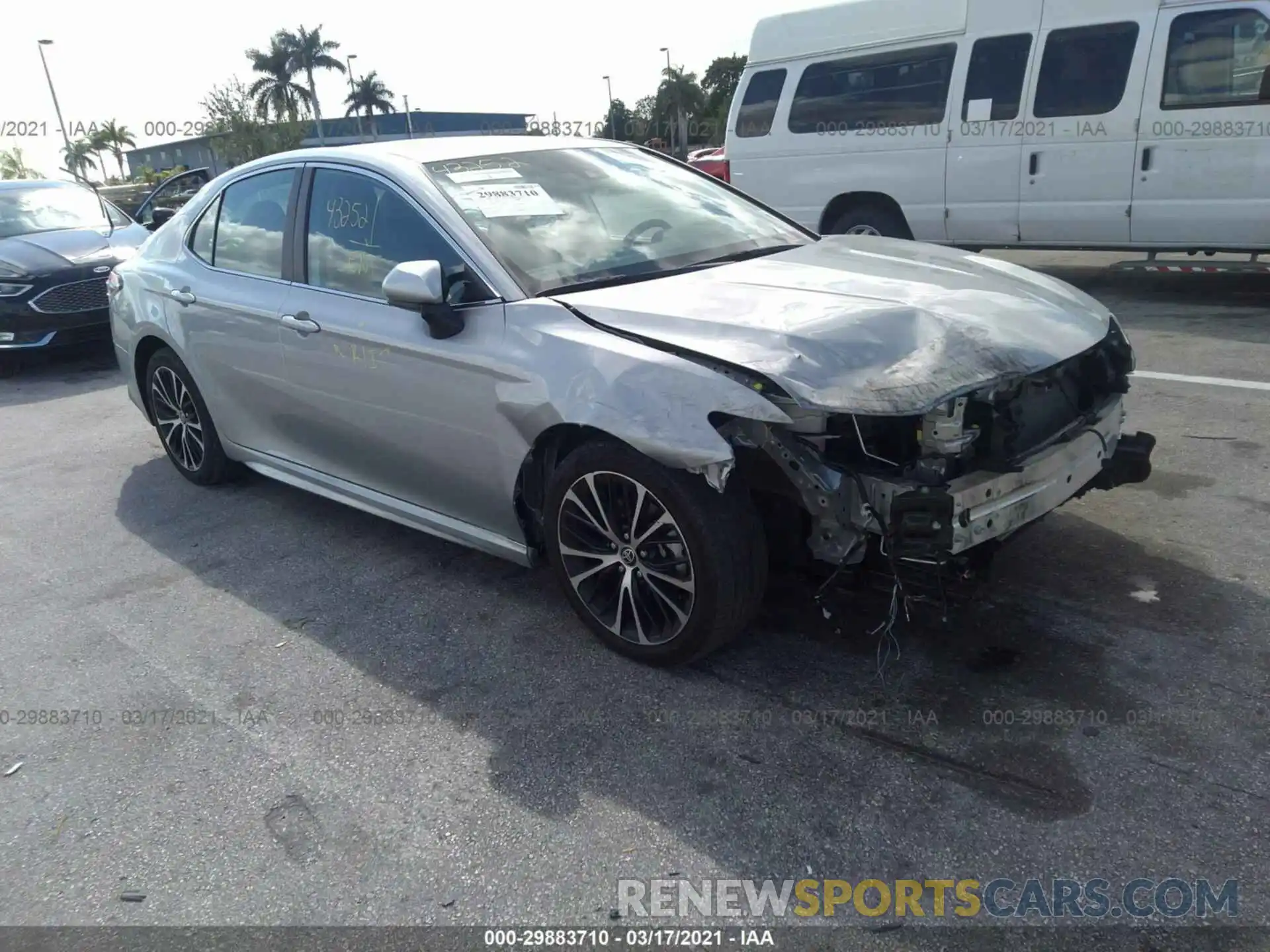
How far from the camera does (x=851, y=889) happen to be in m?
2.30

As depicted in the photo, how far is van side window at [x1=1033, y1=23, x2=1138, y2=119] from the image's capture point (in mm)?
7859

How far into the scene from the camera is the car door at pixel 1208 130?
7.27 metres

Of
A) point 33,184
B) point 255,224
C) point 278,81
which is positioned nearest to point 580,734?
point 255,224

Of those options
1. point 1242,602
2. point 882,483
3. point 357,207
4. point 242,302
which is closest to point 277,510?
point 242,302

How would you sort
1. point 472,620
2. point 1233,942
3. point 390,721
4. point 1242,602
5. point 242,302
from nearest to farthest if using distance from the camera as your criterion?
point 1233,942, point 390,721, point 1242,602, point 472,620, point 242,302

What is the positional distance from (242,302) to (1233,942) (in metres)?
4.25

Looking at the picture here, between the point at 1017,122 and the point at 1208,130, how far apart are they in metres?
1.51

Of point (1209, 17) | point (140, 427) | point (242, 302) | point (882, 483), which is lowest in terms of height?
point (140, 427)

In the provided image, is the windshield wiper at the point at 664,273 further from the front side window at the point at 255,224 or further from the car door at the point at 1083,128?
the car door at the point at 1083,128

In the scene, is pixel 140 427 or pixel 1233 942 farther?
pixel 140 427

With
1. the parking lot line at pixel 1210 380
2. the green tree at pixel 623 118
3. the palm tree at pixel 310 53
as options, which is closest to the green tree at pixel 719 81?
the green tree at pixel 623 118

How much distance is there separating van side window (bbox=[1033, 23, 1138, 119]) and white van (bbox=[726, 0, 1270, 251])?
1cm

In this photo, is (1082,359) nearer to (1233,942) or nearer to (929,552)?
(929,552)

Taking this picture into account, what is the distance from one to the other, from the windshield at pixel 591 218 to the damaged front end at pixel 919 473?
1018 millimetres
